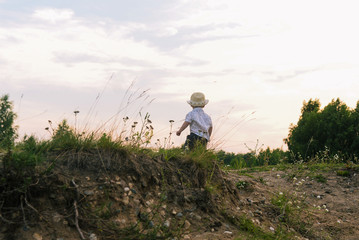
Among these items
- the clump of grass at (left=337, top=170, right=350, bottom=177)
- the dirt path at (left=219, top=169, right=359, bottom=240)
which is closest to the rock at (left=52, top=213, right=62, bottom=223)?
the dirt path at (left=219, top=169, right=359, bottom=240)

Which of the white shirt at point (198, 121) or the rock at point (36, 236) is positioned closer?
the rock at point (36, 236)

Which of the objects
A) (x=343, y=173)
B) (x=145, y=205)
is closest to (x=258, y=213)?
(x=145, y=205)

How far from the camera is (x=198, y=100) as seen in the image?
8984 mm

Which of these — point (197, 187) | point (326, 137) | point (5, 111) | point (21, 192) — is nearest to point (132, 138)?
point (197, 187)

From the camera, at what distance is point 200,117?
866 centimetres

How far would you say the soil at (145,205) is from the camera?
438cm

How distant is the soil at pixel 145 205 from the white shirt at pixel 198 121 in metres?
1.55

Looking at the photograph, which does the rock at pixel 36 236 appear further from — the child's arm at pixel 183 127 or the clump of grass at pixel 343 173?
the clump of grass at pixel 343 173

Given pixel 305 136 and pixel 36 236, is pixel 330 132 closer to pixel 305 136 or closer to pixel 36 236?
pixel 305 136

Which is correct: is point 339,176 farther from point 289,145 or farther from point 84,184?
point 84,184

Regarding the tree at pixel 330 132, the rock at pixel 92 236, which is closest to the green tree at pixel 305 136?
the tree at pixel 330 132

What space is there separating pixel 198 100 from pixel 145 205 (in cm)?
435

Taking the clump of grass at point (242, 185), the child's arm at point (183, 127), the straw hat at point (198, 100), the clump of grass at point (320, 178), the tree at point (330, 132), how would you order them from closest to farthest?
the clump of grass at point (242, 185), the child's arm at point (183, 127), the straw hat at point (198, 100), the clump of grass at point (320, 178), the tree at point (330, 132)

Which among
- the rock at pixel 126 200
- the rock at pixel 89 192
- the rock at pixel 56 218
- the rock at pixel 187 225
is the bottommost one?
the rock at pixel 187 225
